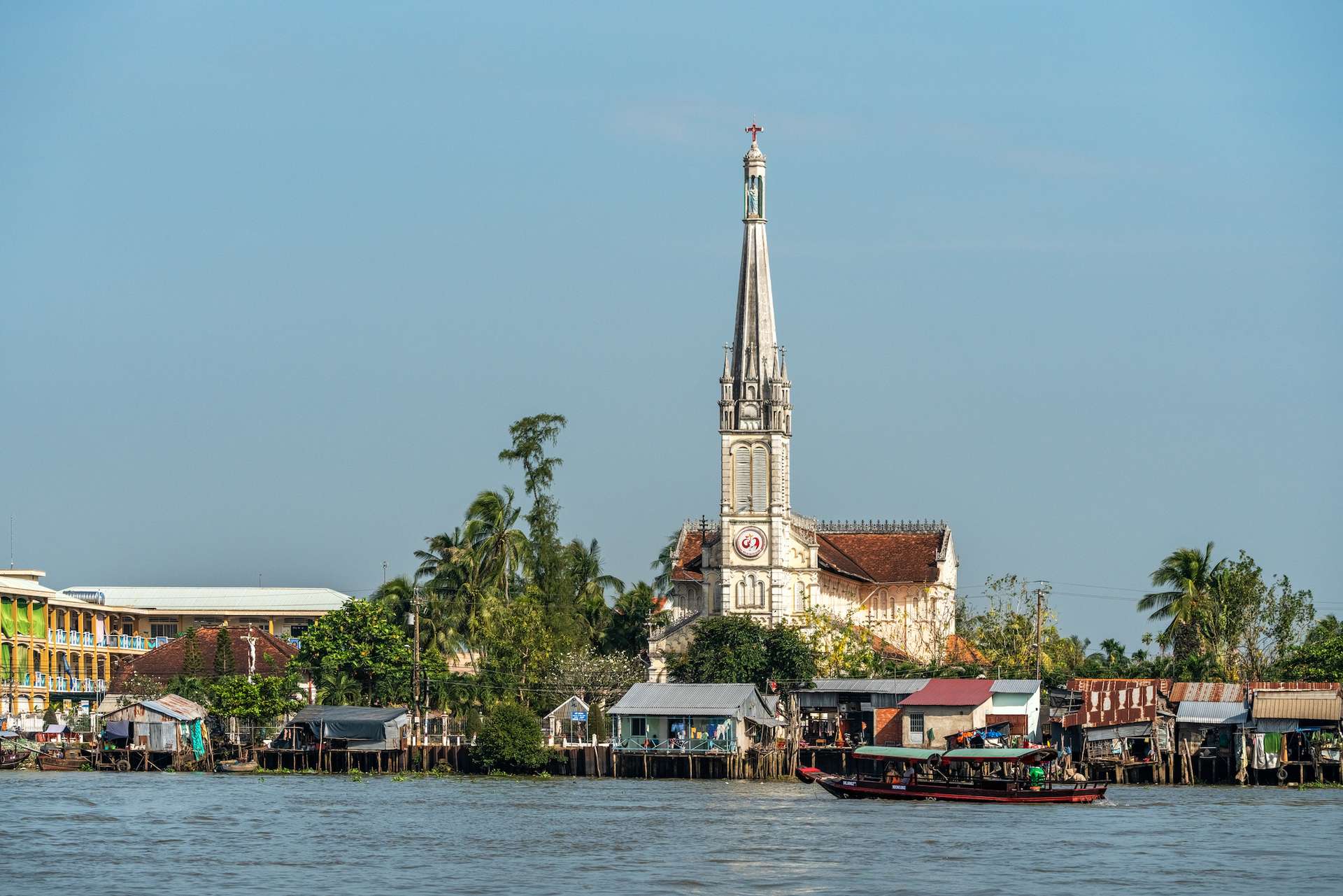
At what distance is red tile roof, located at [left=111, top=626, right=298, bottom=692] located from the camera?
12656 centimetres

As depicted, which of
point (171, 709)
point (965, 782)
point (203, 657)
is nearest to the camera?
point (965, 782)

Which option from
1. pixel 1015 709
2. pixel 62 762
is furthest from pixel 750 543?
pixel 62 762

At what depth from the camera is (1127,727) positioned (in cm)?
8406

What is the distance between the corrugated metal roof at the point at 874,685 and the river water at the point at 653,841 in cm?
1273

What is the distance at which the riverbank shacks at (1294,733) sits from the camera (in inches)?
3177

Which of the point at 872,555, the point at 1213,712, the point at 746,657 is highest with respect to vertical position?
the point at 872,555

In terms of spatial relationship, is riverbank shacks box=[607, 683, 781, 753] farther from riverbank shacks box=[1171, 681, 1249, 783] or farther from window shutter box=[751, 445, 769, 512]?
window shutter box=[751, 445, 769, 512]

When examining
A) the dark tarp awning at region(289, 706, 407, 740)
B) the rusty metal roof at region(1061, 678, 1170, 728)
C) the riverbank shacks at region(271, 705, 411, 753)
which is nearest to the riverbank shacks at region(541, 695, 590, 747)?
the riverbank shacks at region(271, 705, 411, 753)

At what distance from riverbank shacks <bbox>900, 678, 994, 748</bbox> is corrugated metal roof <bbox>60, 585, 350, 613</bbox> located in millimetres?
81030

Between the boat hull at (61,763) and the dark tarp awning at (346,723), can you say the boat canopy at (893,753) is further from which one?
the boat hull at (61,763)

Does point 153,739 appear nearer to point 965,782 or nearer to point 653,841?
point 965,782

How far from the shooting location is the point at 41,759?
95.4m

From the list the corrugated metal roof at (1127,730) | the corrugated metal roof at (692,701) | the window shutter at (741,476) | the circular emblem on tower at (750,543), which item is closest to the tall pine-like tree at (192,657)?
the circular emblem on tower at (750,543)

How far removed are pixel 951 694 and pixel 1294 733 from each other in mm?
14762
